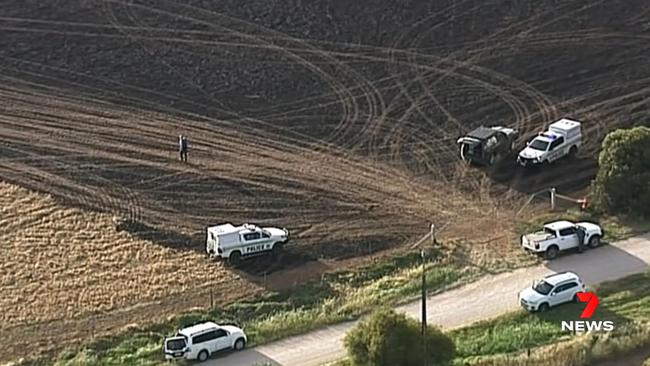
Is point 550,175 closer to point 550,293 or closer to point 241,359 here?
point 550,293

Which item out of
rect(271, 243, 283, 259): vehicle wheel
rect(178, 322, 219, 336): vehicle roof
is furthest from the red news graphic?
rect(178, 322, 219, 336): vehicle roof

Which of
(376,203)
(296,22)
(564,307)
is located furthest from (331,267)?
(296,22)

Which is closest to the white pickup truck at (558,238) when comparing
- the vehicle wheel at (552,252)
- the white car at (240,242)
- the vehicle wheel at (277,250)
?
the vehicle wheel at (552,252)

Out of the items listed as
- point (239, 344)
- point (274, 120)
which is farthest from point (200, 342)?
point (274, 120)

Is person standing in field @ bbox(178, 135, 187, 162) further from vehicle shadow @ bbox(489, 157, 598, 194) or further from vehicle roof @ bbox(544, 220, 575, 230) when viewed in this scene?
vehicle roof @ bbox(544, 220, 575, 230)

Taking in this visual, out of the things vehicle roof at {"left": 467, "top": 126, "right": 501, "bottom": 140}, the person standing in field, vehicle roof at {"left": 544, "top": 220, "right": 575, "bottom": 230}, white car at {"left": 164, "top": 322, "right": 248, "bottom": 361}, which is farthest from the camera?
the person standing in field

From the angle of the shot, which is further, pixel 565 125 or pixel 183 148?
pixel 565 125
